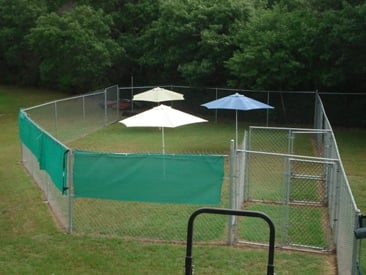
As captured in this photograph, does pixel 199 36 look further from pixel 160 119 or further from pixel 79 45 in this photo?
pixel 160 119

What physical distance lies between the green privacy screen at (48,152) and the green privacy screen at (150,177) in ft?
1.61

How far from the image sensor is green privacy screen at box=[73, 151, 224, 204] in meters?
9.08

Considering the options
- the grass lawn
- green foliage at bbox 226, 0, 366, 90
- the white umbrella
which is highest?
green foliage at bbox 226, 0, 366, 90

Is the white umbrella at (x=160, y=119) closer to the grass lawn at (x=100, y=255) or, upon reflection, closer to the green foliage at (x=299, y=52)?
the grass lawn at (x=100, y=255)

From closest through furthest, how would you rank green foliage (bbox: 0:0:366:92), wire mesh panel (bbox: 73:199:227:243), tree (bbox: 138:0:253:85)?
wire mesh panel (bbox: 73:199:227:243) < green foliage (bbox: 0:0:366:92) < tree (bbox: 138:0:253:85)

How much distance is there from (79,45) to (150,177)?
2479 centimetres

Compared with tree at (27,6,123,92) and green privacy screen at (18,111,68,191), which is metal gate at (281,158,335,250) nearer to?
green privacy screen at (18,111,68,191)

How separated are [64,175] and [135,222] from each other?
1746 mm

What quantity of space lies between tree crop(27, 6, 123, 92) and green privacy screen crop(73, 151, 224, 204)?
23.8 m

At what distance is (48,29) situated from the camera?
3394 cm

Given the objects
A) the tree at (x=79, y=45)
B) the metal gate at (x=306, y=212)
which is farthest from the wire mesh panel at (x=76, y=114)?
the metal gate at (x=306, y=212)

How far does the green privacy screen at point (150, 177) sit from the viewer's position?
9078 millimetres

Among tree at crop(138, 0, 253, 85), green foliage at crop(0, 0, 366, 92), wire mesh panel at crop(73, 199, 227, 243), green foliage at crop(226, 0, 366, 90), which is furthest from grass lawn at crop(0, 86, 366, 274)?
tree at crop(138, 0, 253, 85)

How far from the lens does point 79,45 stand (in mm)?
32531
